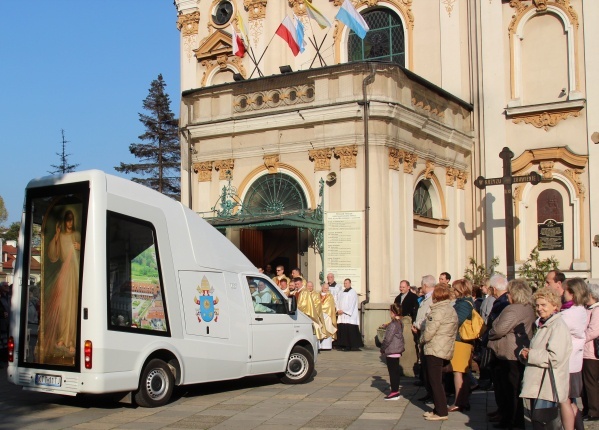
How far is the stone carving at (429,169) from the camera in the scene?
2184cm

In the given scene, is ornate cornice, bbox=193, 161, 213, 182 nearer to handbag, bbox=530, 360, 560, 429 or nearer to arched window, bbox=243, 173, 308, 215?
arched window, bbox=243, 173, 308, 215

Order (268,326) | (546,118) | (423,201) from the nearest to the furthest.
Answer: (268,326) < (423,201) < (546,118)

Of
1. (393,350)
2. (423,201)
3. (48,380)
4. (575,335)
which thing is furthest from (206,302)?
(423,201)

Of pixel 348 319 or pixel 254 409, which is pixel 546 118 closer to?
pixel 348 319

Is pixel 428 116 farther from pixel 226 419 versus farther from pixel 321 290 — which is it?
pixel 226 419

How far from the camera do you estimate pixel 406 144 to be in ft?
68.5

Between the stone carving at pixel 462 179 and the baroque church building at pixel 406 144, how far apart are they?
79mm

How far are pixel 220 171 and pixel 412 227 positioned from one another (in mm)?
5256

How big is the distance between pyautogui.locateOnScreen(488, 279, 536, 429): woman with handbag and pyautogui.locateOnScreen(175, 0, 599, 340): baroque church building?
9.53 meters

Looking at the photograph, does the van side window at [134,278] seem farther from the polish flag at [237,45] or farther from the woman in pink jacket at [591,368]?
the polish flag at [237,45]

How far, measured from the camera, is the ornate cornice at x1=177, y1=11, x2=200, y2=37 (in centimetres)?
2784

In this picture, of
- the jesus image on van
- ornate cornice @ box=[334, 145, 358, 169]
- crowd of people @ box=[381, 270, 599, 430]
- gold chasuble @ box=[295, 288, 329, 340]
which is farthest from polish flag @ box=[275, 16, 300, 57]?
the jesus image on van

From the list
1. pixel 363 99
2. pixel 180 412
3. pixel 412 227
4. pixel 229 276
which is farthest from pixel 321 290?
pixel 180 412

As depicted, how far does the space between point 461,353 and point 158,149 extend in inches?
1632
